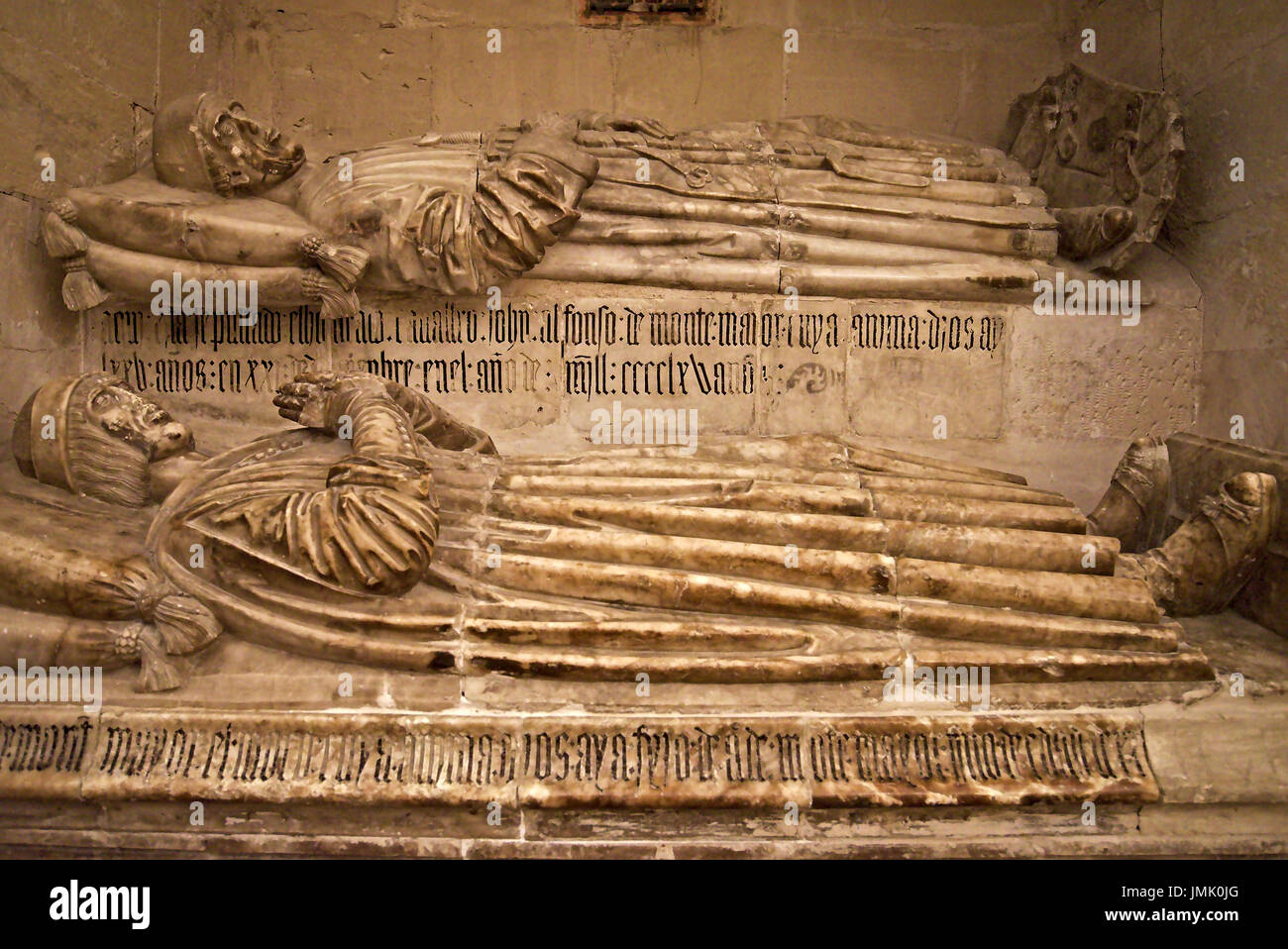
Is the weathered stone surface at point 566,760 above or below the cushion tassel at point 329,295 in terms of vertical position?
below

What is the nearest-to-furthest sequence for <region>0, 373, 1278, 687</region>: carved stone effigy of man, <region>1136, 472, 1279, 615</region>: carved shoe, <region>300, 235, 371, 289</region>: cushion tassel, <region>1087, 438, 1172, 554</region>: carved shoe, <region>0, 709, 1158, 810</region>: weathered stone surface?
<region>0, 709, 1158, 810</region>: weathered stone surface → <region>0, 373, 1278, 687</region>: carved stone effigy of man → <region>1136, 472, 1279, 615</region>: carved shoe → <region>1087, 438, 1172, 554</region>: carved shoe → <region>300, 235, 371, 289</region>: cushion tassel

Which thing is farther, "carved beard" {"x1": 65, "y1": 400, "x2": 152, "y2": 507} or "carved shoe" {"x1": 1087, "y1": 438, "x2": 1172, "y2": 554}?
"carved shoe" {"x1": 1087, "y1": 438, "x2": 1172, "y2": 554}

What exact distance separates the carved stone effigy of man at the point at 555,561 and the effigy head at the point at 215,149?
106 centimetres

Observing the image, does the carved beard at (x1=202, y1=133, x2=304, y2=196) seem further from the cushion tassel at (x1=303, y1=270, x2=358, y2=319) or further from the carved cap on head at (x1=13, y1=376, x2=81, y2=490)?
the carved cap on head at (x1=13, y1=376, x2=81, y2=490)

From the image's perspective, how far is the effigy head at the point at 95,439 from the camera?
3.13 meters

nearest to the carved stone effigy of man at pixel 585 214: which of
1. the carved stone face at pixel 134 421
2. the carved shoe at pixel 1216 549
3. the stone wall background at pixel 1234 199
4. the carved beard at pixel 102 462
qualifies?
the stone wall background at pixel 1234 199

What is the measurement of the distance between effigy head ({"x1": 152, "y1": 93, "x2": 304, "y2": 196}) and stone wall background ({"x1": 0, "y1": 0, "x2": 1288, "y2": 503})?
468 mm

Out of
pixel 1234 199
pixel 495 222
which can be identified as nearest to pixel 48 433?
pixel 495 222

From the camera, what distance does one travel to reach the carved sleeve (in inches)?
143

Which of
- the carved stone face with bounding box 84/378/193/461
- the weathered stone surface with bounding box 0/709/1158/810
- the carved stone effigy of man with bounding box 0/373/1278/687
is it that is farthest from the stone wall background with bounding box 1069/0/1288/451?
the carved stone face with bounding box 84/378/193/461

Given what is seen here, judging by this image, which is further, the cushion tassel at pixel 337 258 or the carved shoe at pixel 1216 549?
the cushion tassel at pixel 337 258

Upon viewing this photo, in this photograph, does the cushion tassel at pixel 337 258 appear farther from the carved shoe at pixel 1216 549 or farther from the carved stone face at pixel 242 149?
the carved shoe at pixel 1216 549

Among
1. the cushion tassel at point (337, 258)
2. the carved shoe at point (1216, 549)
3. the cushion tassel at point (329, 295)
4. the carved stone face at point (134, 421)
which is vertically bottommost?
the carved shoe at point (1216, 549)

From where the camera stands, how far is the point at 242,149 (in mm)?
3809
